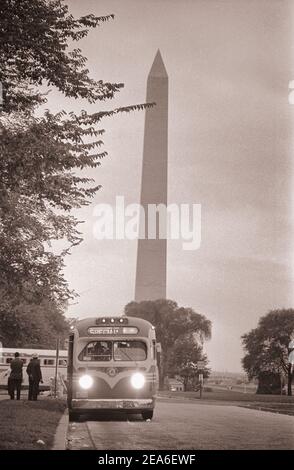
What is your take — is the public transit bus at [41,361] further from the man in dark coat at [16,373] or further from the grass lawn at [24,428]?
the grass lawn at [24,428]

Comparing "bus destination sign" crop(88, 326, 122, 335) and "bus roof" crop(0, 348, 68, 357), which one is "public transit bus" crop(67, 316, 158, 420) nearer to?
"bus destination sign" crop(88, 326, 122, 335)

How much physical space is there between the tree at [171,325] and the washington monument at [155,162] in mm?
13047

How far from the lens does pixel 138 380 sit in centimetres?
1496

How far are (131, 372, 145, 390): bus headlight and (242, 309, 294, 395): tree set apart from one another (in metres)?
56.9

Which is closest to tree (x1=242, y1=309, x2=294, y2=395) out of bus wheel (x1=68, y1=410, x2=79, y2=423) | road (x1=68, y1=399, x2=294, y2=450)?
road (x1=68, y1=399, x2=294, y2=450)

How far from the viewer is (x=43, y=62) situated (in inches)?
534

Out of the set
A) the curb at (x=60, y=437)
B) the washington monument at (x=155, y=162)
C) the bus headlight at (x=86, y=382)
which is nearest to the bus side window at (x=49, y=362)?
the washington monument at (x=155, y=162)

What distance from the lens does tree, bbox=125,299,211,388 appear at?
73.2 m

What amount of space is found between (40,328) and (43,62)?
38797mm

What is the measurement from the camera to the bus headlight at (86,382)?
14805 millimetres

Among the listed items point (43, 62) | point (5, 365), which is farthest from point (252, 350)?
point (43, 62)

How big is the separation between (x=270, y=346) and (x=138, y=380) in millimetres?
58417

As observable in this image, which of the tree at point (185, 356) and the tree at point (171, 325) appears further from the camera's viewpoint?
the tree at point (185, 356)
